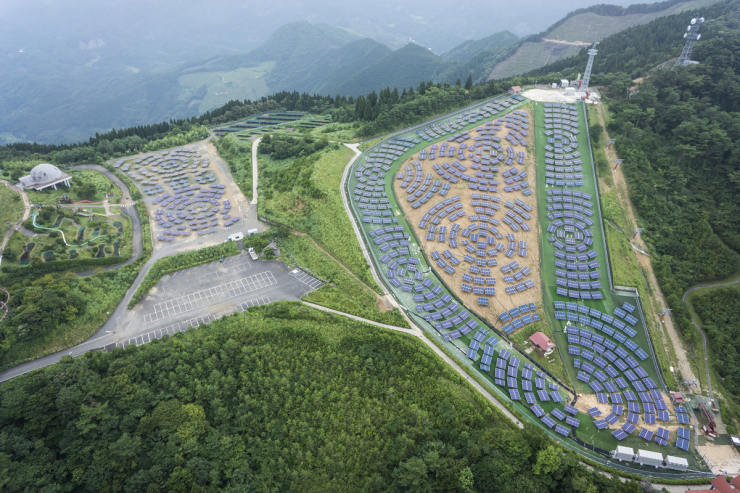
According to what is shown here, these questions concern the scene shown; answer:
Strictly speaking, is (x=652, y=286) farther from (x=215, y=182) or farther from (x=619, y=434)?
(x=215, y=182)

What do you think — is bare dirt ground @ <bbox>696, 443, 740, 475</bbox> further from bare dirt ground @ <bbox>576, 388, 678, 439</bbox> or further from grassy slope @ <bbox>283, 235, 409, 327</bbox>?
Answer: grassy slope @ <bbox>283, 235, 409, 327</bbox>

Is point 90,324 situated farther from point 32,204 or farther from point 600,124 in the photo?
point 600,124

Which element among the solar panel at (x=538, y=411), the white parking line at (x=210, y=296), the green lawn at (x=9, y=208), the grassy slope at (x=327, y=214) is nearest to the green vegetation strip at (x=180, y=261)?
the white parking line at (x=210, y=296)

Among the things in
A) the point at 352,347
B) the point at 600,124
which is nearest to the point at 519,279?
the point at 352,347

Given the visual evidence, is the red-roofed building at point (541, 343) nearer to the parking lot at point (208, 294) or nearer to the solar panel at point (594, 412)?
the solar panel at point (594, 412)

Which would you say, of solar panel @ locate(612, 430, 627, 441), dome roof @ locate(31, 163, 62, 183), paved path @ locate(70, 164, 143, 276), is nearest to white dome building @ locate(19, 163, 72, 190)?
dome roof @ locate(31, 163, 62, 183)

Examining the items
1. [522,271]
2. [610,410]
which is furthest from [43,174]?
[610,410]

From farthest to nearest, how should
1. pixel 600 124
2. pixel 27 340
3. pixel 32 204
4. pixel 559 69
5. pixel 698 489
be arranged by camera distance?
pixel 559 69
pixel 600 124
pixel 32 204
pixel 27 340
pixel 698 489

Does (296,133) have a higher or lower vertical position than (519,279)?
higher
